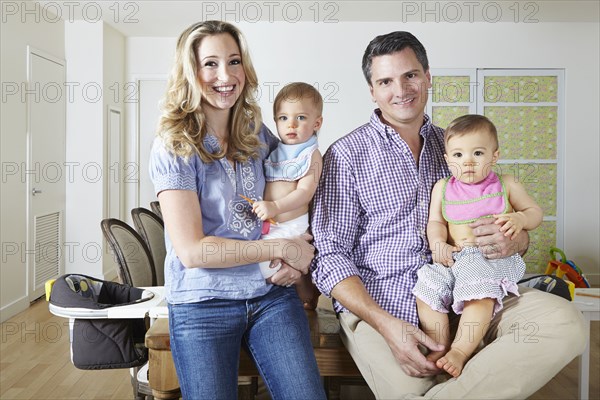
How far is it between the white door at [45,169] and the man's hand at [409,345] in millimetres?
4438

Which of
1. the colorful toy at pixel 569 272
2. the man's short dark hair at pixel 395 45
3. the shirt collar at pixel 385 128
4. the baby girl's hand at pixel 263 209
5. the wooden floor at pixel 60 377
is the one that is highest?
the man's short dark hair at pixel 395 45

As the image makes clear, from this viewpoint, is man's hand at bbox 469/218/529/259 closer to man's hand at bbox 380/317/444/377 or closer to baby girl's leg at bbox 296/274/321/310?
man's hand at bbox 380/317/444/377

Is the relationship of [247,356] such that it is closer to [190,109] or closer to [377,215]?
[377,215]

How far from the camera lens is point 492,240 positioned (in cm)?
185

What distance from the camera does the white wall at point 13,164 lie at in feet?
16.2

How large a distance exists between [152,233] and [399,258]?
6.80 feet

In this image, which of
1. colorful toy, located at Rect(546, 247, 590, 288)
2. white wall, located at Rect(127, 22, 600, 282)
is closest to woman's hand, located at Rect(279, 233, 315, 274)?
colorful toy, located at Rect(546, 247, 590, 288)

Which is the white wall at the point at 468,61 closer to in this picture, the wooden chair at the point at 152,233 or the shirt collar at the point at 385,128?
the wooden chair at the point at 152,233

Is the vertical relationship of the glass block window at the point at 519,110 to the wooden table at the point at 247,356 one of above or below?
above

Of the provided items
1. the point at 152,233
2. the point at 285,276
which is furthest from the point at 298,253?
the point at 152,233

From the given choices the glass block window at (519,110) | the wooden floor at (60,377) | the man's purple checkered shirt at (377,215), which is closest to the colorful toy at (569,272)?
the glass block window at (519,110)

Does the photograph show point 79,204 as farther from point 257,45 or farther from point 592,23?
point 592,23

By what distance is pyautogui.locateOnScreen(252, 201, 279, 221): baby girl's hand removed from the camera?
1.79 metres

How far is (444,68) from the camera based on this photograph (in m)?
6.56
